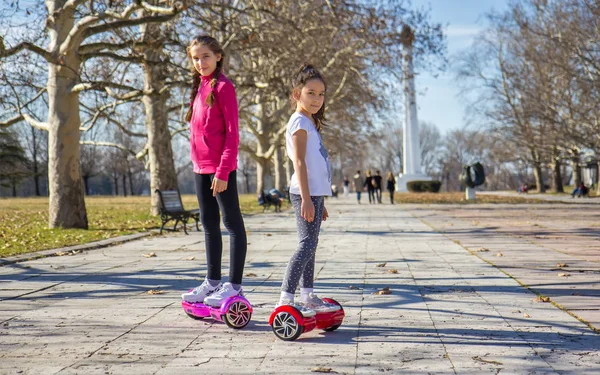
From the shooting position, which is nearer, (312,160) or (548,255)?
(312,160)

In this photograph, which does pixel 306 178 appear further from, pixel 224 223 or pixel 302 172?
pixel 224 223

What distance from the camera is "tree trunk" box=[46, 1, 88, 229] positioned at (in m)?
15.7

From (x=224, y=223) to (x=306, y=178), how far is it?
845 millimetres

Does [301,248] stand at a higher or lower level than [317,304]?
higher

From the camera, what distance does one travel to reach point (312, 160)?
15.8ft

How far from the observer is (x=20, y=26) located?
15.0 m

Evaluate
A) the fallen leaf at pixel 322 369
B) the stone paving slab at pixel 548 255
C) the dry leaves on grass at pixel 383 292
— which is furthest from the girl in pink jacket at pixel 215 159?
the stone paving slab at pixel 548 255

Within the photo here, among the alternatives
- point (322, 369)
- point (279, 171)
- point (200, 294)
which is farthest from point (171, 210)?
point (279, 171)

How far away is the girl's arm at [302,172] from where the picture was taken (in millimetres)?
4648

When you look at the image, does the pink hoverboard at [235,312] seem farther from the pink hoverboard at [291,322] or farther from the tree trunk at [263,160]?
the tree trunk at [263,160]

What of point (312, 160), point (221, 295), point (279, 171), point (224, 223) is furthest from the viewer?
point (279, 171)

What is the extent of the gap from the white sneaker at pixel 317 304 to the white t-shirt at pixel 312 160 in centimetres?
71

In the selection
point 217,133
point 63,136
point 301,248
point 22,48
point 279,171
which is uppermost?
point 22,48

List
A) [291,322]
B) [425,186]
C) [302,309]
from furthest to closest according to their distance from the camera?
[425,186] → [302,309] → [291,322]
